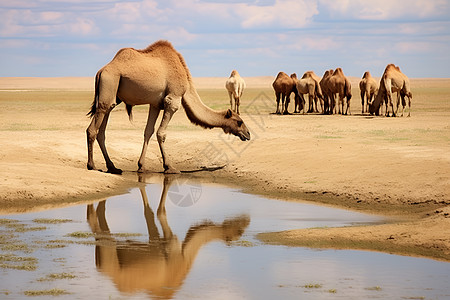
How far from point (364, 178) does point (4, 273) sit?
7934 mm

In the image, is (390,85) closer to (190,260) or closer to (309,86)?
(309,86)

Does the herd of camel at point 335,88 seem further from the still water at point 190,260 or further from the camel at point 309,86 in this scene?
the still water at point 190,260

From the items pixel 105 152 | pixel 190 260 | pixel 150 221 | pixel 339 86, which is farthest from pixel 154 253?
pixel 339 86

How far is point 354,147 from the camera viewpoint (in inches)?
688

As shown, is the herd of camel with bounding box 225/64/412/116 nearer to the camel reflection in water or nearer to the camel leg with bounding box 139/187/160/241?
the camel leg with bounding box 139/187/160/241

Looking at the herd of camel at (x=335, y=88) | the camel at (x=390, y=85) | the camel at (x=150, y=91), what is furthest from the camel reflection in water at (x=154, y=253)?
the herd of camel at (x=335, y=88)

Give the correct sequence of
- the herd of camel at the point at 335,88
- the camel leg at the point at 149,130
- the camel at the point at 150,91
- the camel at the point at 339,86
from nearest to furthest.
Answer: the camel at the point at 150,91, the camel leg at the point at 149,130, the herd of camel at the point at 335,88, the camel at the point at 339,86

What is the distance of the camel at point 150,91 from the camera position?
16312 millimetres

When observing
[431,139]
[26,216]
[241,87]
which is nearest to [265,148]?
[431,139]

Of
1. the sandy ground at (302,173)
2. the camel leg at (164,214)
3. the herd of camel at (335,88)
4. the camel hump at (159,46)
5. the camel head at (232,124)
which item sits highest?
the camel hump at (159,46)

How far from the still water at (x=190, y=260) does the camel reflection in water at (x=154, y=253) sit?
0.01 metres

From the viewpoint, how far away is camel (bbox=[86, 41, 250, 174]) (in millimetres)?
16312

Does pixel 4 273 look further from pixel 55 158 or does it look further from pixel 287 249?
pixel 55 158

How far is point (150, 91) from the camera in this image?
16.6 metres
